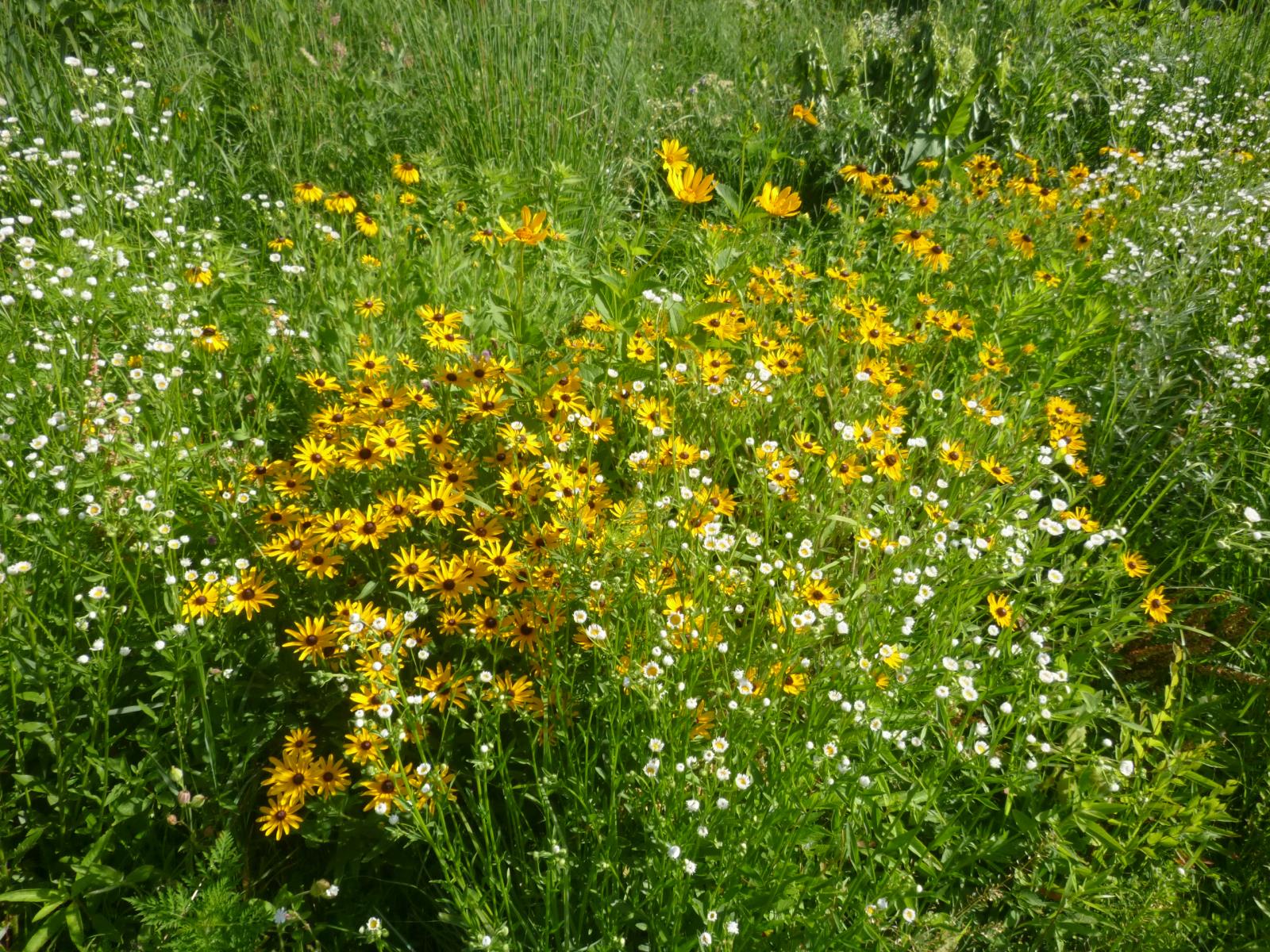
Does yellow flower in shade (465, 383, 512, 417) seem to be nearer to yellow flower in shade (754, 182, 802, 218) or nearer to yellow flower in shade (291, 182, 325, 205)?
yellow flower in shade (754, 182, 802, 218)

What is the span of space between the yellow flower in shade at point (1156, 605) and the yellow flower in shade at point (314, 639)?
181cm

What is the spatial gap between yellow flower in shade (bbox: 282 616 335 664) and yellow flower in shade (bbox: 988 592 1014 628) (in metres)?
1.33

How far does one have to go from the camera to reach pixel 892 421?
242cm

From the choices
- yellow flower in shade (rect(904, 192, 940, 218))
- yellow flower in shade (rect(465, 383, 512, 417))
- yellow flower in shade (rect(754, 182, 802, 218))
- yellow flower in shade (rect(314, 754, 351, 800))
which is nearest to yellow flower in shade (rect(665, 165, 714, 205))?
A: yellow flower in shade (rect(754, 182, 802, 218))

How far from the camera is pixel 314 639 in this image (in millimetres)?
1778

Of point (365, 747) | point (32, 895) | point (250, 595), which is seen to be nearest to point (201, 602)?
point (250, 595)

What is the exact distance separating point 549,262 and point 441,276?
0.40m

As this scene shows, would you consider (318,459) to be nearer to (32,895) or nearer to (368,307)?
(368,307)

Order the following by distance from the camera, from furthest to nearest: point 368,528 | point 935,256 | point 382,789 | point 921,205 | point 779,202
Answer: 1. point 921,205
2. point 935,256
3. point 779,202
4. point 368,528
5. point 382,789

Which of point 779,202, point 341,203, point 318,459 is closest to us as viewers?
point 318,459

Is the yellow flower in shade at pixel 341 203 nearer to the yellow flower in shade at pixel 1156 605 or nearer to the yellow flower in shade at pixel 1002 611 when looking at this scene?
the yellow flower in shade at pixel 1002 611

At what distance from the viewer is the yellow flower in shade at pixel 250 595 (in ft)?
5.81

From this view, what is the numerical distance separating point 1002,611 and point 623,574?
3.00ft

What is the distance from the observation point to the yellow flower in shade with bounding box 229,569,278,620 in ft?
5.81
